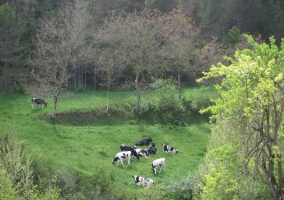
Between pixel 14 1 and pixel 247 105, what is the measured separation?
4600cm

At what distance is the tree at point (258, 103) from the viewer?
15359mm

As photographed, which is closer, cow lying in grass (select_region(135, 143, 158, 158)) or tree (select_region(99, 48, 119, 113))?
cow lying in grass (select_region(135, 143, 158, 158))

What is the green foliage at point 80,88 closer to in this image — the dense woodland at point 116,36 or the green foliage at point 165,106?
the dense woodland at point 116,36

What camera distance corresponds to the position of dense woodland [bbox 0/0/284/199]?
53.9 feet

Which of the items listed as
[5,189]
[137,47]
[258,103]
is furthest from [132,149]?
[258,103]

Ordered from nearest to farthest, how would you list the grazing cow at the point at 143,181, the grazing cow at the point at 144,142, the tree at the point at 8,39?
the grazing cow at the point at 143,181, the grazing cow at the point at 144,142, the tree at the point at 8,39

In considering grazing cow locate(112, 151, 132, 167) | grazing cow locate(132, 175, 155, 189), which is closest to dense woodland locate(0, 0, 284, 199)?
grazing cow locate(132, 175, 155, 189)

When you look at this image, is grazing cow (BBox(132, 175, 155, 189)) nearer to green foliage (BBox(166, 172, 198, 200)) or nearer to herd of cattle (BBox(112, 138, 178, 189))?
herd of cattle (BBox(112, 138, 178, 189))

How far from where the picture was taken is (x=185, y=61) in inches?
1791

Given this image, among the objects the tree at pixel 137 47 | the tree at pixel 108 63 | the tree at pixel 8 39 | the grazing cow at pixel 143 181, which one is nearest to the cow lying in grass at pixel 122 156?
the grazing cow at pixel 143 181

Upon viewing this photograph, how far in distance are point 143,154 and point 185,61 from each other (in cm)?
Answer: 1713

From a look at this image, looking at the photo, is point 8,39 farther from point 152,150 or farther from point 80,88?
point 152,150

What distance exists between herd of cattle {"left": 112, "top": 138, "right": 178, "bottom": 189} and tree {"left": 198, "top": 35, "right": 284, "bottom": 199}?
10736 mm

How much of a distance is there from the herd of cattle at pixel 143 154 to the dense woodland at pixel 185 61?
2564 millimetres
